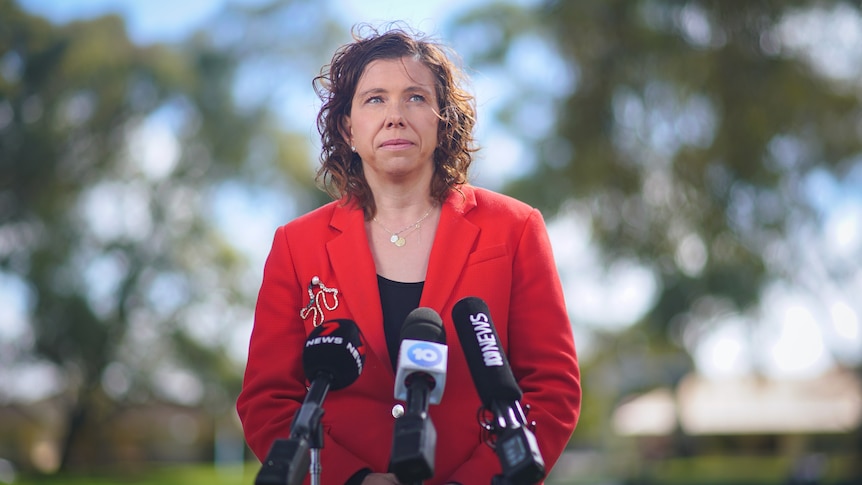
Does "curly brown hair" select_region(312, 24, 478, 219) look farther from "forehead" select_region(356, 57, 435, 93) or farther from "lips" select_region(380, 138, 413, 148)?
"lips" select_region(380, 138, 413, 148)

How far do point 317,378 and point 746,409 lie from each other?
4756 cm

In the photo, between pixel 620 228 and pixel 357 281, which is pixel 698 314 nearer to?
pixel 620 228

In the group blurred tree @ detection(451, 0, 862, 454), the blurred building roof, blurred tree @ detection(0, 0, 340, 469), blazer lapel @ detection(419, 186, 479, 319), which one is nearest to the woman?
blazer lapel @ detection(419, 186, 479, 319)

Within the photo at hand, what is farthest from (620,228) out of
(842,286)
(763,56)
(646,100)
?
(842,286)

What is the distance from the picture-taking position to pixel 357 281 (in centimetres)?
282

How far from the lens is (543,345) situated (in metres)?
2.71

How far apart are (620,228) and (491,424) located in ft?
51.1

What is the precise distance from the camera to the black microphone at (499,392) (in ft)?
6.19

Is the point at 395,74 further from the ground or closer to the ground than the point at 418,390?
further from the ground

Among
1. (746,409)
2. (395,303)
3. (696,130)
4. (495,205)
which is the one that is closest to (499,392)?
(395,303)

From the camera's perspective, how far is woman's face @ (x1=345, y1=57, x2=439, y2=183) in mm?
2836

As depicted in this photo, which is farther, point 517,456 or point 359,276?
point 359,276

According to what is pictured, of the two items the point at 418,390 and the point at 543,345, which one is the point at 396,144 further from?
the point at 418,390

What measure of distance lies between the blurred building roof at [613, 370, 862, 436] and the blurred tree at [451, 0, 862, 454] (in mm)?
25388
